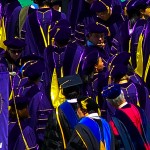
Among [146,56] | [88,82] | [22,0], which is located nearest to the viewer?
[88,82]

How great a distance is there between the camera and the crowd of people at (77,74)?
26.1 ft

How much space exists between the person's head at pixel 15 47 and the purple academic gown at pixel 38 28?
617 millimetres

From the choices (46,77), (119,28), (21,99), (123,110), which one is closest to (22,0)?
(119,28)

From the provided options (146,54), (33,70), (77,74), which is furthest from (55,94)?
(146,54)

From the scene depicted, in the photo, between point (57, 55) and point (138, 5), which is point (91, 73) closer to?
point (57, 55)

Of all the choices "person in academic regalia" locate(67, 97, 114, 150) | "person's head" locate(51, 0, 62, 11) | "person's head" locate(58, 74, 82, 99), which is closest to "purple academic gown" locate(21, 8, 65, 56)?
"person's head" locate(51, 0, 62, 11)

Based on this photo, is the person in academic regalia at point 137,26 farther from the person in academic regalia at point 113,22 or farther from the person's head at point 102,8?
the person's head at point 102,8

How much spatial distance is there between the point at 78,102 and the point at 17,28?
13.3 feet

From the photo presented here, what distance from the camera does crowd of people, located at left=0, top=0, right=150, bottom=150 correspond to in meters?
7.94

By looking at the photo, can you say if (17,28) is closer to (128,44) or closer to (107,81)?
(128,44)

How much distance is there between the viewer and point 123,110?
26.3 ft

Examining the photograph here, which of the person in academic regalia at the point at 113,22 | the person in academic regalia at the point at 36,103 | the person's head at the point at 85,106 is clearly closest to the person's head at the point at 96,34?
the person in academic regalia at the point at 113,22

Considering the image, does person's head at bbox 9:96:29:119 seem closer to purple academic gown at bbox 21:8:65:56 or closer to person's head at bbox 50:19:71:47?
person's head at bbox 50:19:71:47

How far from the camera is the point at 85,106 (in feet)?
25.3
